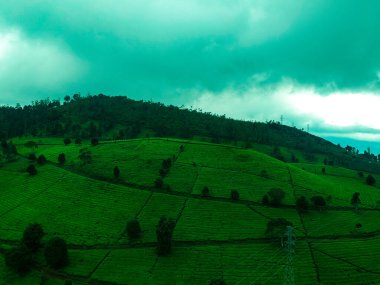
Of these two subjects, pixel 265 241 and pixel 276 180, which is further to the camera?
pixel 276 180

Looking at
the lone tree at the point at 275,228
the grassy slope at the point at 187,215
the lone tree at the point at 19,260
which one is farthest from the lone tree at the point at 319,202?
the lone tree at the point at 19,260

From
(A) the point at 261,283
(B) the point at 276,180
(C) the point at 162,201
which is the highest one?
(B) the point at 276,180

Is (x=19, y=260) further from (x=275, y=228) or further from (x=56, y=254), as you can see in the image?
(x=275, y=228)

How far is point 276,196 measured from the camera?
13950 cm

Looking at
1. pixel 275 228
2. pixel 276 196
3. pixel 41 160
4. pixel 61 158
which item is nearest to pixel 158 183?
pixel 276 196

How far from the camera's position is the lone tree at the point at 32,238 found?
11262cm

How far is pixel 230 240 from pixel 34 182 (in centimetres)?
8695

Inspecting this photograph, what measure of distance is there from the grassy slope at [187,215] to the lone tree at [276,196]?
3.25 meters

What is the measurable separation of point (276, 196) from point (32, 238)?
3154 inches

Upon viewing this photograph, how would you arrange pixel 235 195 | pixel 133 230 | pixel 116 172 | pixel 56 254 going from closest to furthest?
pixel 56 254
pixel 133 230
pixel 235 195
pixel 116 172

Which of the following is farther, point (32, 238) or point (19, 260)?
point (32, 238)

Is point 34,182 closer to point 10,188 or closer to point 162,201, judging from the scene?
point 10,188

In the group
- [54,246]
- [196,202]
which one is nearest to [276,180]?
[196,202]

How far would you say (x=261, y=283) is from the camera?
95625mm
